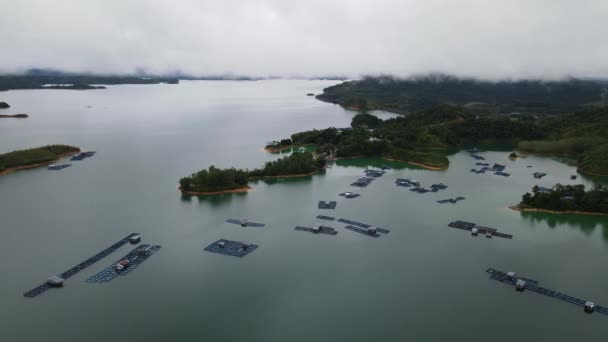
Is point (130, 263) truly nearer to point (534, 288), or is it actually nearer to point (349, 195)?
point (349, 195)

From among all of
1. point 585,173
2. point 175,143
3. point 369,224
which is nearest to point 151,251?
point 369,224

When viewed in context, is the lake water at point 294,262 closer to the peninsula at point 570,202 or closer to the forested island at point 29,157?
the peninsula at point 570,202

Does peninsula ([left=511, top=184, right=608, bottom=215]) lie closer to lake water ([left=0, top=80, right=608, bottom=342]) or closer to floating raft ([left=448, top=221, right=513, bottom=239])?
lake water ([left=0, top=80, right=608, bottom=342])

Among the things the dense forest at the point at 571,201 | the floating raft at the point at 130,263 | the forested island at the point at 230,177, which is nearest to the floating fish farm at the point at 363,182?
the forested island at the point at 230,177

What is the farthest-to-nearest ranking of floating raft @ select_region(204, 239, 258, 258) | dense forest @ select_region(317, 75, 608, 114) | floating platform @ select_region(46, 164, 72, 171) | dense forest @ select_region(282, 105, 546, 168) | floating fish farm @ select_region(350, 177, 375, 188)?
dense forest @ select_region(317, 75, 608, 114)
dense forest @ select_region(282, 105, 546, 168)
floating platform @ select_region(46, 164, 72, 171)
floating fish farm @ select_region(350, 177, 375, 188)
floating raft @ select_region(204, 239, 258, 258)

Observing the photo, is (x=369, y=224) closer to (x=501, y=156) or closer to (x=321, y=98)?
(x=501, y=156)

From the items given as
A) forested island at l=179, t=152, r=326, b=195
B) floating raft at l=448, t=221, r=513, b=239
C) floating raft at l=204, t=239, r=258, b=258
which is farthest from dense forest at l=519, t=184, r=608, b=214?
floating raft at l=204, t=239, r=258, b=258
